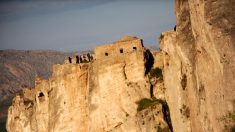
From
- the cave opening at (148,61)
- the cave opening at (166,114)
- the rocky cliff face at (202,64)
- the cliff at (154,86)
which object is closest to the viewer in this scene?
the rocky cliff face at (202,64)

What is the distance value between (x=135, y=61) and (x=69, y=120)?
12.5m

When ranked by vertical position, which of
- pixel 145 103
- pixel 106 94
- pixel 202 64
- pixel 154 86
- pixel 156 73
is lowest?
pixel 145 103

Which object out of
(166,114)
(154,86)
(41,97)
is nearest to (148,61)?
(154,86)

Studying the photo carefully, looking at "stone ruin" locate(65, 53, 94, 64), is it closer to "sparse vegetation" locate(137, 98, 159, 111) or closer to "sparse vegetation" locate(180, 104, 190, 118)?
"sparse vegetation" locate(137, 98, 159, 111)

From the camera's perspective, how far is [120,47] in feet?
209

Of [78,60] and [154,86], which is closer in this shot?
[154,86]

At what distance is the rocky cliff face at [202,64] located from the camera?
39.2m

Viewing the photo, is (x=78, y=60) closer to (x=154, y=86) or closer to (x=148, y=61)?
(x=148, y=61)

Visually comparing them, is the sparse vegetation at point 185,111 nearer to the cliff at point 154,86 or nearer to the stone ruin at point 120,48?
the cliff at point 154,86

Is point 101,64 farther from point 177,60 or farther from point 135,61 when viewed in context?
point 177,60

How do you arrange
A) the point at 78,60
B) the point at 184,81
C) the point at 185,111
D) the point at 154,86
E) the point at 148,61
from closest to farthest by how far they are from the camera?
the point at 185,111, the point at 184,81, the point at 154,86, the point at 148,61, the point at 78,60

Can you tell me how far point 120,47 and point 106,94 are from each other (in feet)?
17.7

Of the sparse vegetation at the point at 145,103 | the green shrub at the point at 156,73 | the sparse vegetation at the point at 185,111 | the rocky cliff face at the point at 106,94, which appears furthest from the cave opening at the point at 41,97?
the sparse vegetation at the point at 185,111

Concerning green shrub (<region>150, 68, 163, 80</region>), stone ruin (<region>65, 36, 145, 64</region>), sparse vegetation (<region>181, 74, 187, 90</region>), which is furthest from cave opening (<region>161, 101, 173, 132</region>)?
stone ruin (<region>65, 36, 145, 64</region>)
